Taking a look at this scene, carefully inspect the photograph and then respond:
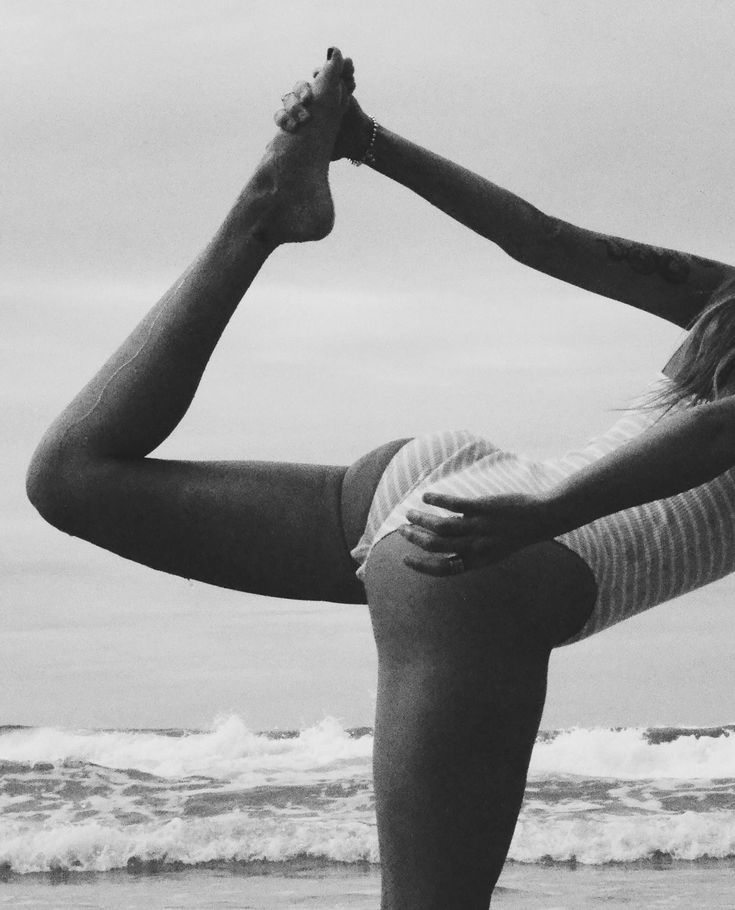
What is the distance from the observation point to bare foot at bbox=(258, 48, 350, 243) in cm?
162

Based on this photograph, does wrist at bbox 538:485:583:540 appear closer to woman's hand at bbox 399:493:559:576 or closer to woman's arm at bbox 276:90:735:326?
woman's hand at bbox 399:493:559:576

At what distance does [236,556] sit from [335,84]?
0.67 metres

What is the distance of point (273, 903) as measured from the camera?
5.13m

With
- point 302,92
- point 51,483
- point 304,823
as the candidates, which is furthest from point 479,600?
point 304,823

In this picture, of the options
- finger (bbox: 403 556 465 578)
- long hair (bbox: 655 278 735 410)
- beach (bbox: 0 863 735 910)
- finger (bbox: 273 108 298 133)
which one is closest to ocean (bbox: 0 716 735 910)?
beach (bbox: 0 863 735 910)

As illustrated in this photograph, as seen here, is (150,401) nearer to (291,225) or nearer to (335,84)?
(291,225)

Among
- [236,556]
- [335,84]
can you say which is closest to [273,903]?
[236,556]

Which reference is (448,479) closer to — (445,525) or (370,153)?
(445,525)

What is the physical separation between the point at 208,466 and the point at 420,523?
427 mm

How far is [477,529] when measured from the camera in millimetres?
1367

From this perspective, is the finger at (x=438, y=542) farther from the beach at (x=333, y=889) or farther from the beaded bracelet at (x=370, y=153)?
the beach at (x=333, y=889)

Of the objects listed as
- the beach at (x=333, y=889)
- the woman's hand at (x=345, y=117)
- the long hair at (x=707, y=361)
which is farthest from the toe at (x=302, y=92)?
the beach at (x=333, y=889)

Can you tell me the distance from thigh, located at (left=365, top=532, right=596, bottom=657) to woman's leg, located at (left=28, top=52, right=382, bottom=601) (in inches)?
7.9

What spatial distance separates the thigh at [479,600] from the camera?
144 centimetres
